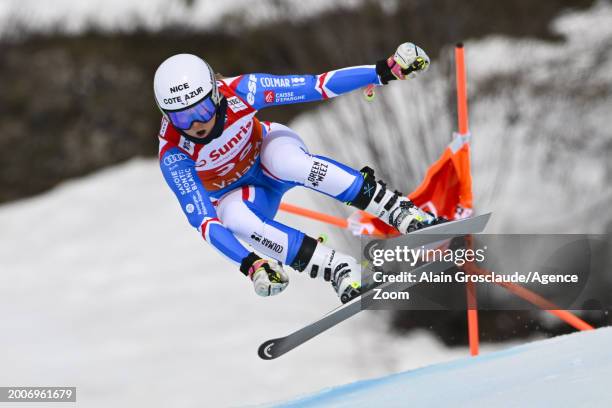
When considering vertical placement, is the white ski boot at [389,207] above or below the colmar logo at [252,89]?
below

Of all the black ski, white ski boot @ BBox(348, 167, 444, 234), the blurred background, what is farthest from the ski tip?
the blurred background

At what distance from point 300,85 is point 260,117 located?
10.6 m

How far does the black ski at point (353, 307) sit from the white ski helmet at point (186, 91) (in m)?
1.31

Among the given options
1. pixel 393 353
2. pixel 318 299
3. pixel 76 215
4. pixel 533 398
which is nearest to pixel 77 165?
pixel 76 215

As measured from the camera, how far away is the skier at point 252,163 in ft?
16.4

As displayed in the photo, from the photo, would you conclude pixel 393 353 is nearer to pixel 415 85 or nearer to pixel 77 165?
pixel 415 85

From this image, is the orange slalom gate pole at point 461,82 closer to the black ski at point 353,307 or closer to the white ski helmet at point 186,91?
the black ski at point 353,307

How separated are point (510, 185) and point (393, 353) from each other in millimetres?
3007

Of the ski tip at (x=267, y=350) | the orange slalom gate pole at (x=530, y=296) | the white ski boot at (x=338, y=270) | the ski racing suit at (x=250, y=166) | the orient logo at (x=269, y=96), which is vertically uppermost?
the orient logo at (x=269, y=96)

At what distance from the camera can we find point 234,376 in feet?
45.2

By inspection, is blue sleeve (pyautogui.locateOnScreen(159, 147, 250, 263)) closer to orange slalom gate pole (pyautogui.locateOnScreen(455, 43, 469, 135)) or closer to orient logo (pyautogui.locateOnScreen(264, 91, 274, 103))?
orient logo (pyautogui.locateOnScreen(264, 91, 274, 103))

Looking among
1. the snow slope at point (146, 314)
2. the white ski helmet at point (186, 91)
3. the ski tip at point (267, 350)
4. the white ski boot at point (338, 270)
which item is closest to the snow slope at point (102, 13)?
the snow slope at point (146, 314)

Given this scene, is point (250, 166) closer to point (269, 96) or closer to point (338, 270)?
point (269, 96)

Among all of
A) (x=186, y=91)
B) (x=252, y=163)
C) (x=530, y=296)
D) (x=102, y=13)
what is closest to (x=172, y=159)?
(x=186, y=91)
